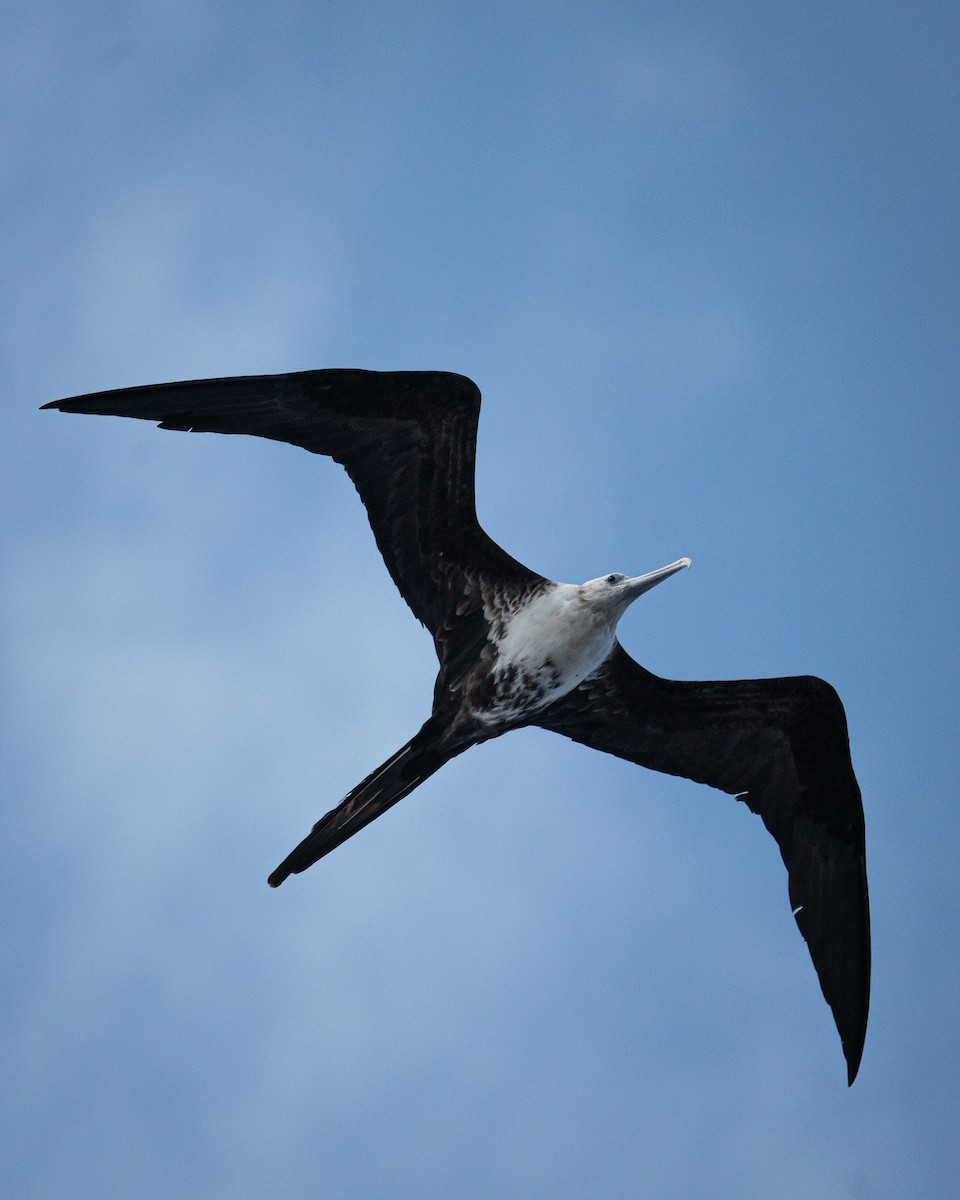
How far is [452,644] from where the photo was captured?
265 inches

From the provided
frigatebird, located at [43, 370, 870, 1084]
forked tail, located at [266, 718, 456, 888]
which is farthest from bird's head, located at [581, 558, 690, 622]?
forked tail, located at [266, 718, 456, 888]

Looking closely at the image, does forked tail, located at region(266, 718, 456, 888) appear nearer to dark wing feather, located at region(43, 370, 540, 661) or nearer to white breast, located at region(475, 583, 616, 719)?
white breast, located at region(475, 583, 616, 719)

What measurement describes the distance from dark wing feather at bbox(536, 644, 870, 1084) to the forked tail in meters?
0.82

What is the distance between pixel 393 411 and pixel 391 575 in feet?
2.79

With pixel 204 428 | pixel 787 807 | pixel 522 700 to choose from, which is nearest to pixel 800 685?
pixel 787 807

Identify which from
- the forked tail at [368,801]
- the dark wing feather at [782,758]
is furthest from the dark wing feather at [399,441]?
the dark wing feather at [782,758]

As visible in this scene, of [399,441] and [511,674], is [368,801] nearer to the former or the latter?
[511,674]

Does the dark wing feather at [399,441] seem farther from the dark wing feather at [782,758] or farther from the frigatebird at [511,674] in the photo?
the dark wing feather at [782,758]

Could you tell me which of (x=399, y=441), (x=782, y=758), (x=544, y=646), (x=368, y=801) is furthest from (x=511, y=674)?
(x=782, y=758)

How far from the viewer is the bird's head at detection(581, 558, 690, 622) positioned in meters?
6.68

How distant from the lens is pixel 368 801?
620cm

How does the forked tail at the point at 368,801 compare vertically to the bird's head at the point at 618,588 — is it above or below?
below

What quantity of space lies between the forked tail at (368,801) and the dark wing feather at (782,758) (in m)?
0.82

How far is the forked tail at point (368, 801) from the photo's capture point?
6.10 m
